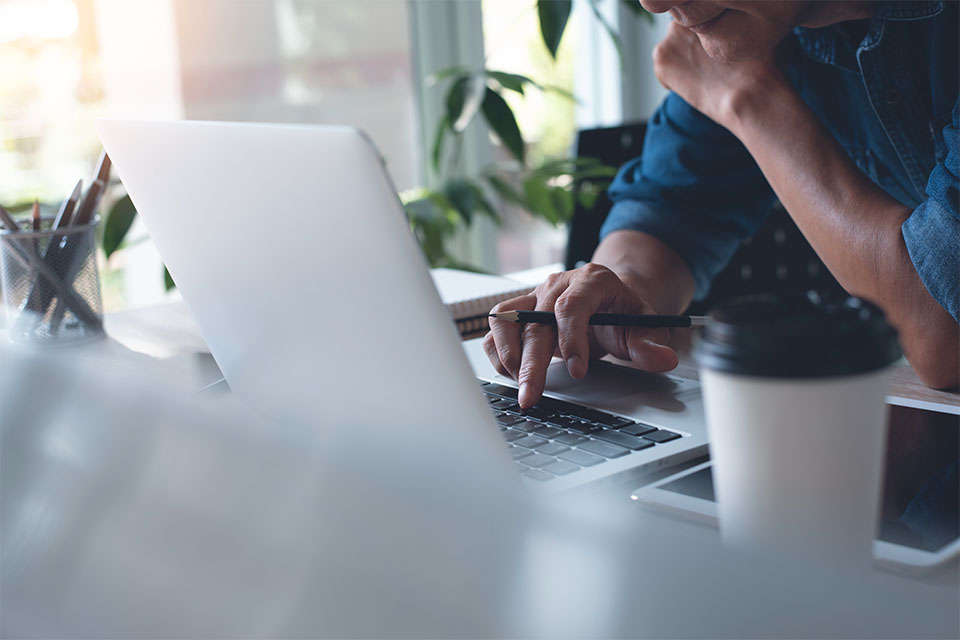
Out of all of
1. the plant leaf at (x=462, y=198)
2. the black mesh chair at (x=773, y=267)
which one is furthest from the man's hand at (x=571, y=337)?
the plant leaf at (x=462, y=198)

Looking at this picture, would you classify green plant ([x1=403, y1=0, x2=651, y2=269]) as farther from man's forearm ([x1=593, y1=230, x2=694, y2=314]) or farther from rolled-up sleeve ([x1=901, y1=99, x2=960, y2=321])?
rolled-up sleeve ([x1=901, y1=99, x2=960, y2=321])

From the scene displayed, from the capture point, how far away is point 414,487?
30cm

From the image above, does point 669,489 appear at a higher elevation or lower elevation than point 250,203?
lower

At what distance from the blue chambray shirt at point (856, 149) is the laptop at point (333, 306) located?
291mm

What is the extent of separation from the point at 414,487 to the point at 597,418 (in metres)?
0.38

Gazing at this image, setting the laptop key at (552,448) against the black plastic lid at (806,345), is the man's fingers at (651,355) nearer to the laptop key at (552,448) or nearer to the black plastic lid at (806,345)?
the laptop key at (552,448)

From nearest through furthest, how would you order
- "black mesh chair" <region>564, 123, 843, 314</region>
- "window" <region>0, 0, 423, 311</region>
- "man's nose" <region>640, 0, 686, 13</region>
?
"man's nose" <region>640, 0, 686, 13</region>
"black mesh chair" <region>564, 123, 843, 314</region>
"window" <region>0, 0, 423, 311</region>

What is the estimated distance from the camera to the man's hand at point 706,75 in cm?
102

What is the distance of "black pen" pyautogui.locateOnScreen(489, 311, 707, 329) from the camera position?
76 cm

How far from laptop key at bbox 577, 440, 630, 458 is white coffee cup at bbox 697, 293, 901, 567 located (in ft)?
0.82

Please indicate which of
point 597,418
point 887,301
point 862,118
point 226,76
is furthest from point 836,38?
point 226,76

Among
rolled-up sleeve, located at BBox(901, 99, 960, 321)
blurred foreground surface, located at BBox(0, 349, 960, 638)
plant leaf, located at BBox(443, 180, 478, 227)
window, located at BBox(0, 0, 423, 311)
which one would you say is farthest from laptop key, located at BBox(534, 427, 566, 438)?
window, located at BBox(0, 0, 423, 311)

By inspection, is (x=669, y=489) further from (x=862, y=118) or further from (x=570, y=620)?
(x=862, y=118)

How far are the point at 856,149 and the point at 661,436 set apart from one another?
2.22 feet
